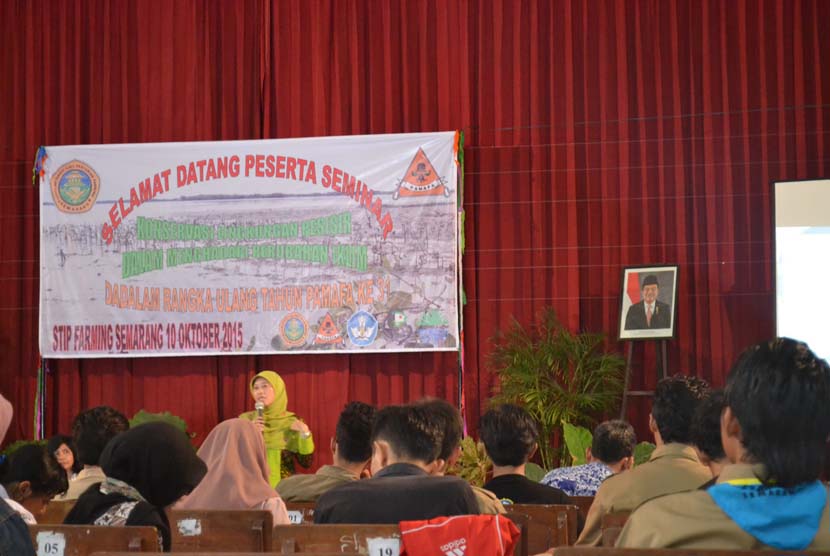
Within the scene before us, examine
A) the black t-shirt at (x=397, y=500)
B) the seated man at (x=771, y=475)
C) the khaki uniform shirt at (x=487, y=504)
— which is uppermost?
the seated man at (x=771, y=475)

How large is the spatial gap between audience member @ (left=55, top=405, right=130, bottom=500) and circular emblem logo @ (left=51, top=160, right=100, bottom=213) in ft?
13.8

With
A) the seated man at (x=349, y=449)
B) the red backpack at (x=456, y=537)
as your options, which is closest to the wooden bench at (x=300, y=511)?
the seated man at (x=349, y=449)

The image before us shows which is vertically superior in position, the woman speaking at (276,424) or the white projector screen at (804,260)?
the white projector screen at (804,260)

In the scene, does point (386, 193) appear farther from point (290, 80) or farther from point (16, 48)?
point (16, 48)

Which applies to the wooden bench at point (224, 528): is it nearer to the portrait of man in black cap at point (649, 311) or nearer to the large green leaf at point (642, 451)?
the large green leaf at point (642, 451)

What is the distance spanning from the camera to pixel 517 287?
781cm

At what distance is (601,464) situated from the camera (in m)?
4.48

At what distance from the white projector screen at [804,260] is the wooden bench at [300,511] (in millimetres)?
4252

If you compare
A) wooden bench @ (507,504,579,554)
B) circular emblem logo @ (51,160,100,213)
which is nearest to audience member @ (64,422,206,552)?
wooden bench @ (507,504,579,554)

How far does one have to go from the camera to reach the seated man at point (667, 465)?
10.6 feet

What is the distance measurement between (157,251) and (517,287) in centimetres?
257

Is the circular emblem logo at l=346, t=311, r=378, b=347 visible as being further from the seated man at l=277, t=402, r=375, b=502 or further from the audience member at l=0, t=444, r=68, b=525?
the seated man at l=277, t=402, r=375, b=502

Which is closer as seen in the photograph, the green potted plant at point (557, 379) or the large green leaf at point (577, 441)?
the large green leaf at point (577, 441)

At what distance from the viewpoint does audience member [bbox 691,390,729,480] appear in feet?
9.09
